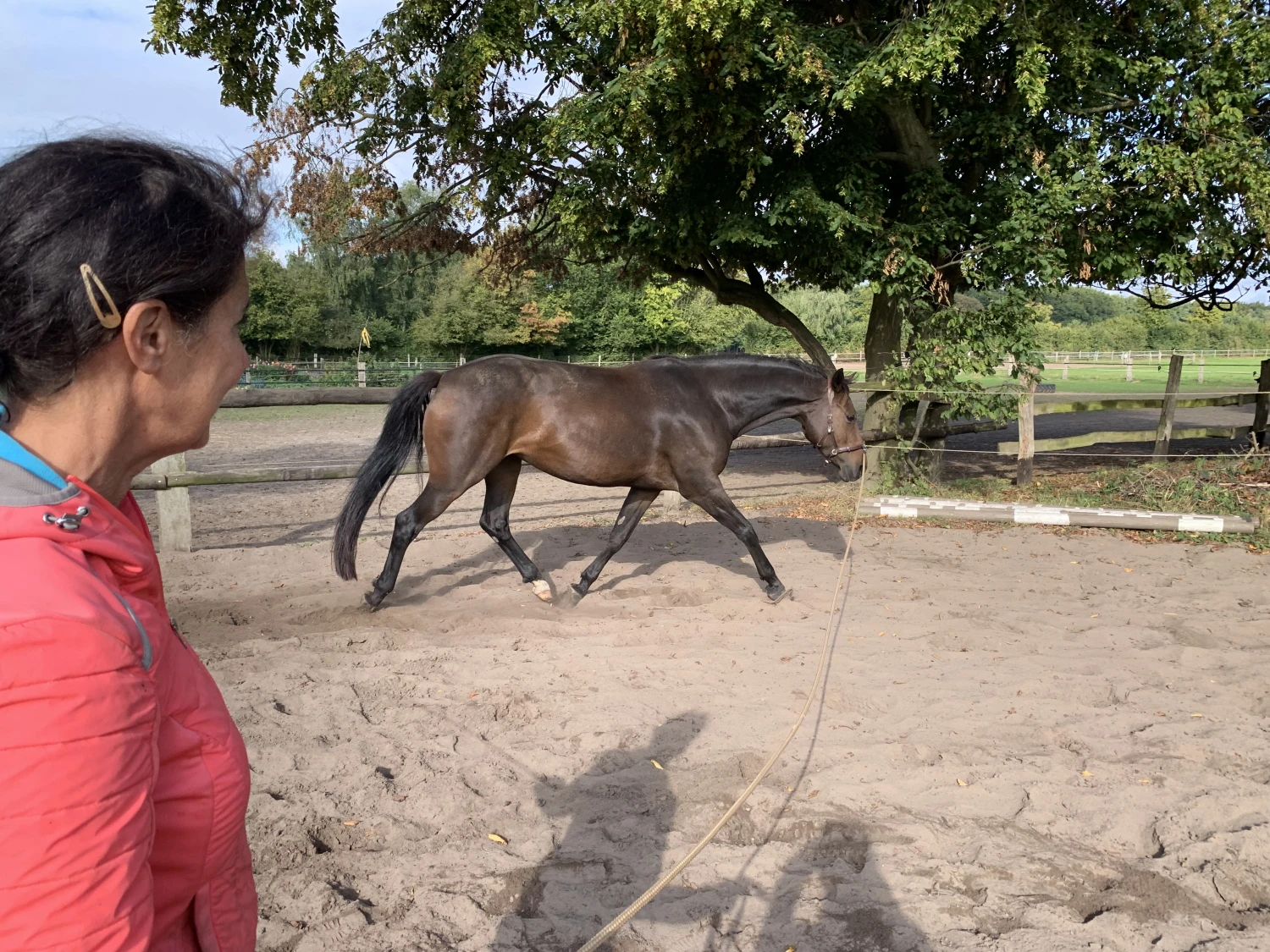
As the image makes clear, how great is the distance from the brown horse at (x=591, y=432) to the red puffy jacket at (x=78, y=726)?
5165mm

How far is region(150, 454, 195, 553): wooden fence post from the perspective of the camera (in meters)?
7.48

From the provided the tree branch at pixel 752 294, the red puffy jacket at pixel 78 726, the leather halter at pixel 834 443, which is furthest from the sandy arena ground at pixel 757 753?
the tree branch at pixel 752 294

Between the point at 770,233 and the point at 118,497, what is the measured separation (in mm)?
9011

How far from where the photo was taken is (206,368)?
41.7 inches

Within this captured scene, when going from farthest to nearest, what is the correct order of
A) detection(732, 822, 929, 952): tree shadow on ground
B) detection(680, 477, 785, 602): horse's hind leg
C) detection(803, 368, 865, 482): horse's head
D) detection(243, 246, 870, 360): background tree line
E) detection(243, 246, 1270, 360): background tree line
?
detection(243, 246, 870, 360): background tree line, detection(243, 246, 1270, 360): background tree line, detection(803, 368, 865, 482): horse's head, detection(680, 477, 785, 602): horse's hind leg, detection(732, 822, 929, 952): tree shadow on ground

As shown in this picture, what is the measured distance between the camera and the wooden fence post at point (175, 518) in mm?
7480

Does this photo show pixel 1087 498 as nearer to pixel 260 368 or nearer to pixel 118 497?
pixel 118 497

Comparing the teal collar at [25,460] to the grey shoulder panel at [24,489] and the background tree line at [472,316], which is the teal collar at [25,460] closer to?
the grey shoulder panel at [24,489]

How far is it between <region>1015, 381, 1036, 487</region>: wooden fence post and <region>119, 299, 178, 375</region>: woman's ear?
404 inches

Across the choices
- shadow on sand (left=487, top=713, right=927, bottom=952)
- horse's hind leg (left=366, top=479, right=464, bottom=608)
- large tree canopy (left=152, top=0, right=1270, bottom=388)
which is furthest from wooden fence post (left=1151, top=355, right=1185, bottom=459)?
shadow on sand (left=487, top=713, right=927, bottom=952)

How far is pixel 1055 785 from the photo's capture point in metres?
3.51

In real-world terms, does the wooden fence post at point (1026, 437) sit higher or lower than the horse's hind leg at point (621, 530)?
higher

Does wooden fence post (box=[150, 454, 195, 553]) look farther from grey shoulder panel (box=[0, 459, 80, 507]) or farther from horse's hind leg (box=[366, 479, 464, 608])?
grey shoulder panel (box=[0, 459, 80, 507])

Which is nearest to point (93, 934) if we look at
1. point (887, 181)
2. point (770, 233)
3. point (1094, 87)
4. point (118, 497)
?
point (118, 497)
